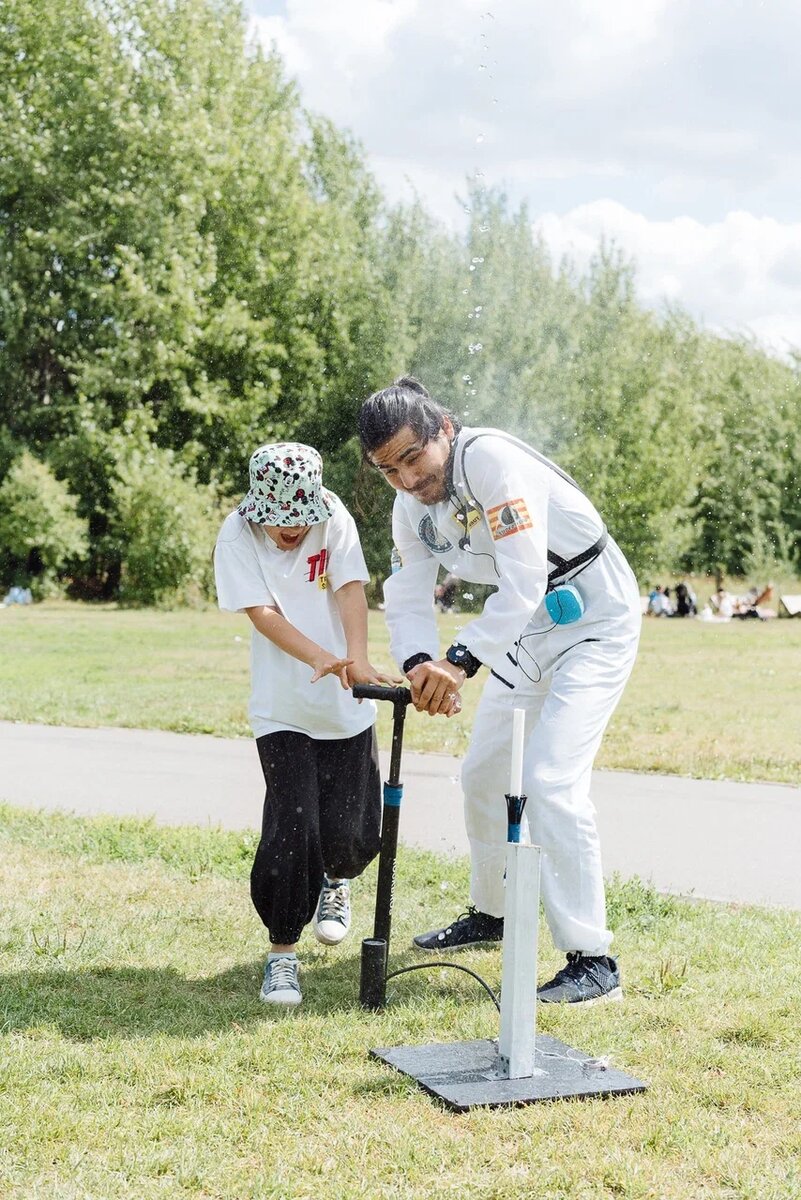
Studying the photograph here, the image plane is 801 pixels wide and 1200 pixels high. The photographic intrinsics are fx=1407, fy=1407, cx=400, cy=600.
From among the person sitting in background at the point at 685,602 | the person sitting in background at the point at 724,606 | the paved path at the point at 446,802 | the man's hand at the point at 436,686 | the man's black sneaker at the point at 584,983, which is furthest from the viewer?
the person sitting in background at the point at 685,602

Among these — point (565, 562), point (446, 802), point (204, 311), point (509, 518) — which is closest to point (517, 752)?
point (509, 518)

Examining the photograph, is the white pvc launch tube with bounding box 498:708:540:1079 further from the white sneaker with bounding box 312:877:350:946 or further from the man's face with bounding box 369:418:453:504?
the white sneaker with bounding box 312:877:350:946

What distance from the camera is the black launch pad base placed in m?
3.74

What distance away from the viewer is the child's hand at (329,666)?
459 centimetres

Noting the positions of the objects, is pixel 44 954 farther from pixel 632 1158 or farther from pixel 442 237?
pixel 442 237

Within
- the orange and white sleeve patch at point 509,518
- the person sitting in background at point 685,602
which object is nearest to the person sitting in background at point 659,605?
the person sitting in background at point 685,602

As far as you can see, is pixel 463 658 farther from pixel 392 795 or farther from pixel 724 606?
pixel 724 606

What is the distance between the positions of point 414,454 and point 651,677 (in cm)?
1414

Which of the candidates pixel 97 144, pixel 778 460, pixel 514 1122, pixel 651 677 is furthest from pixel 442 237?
pixel 514 1122

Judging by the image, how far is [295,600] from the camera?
4.86m

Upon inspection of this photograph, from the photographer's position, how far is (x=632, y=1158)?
338 cm

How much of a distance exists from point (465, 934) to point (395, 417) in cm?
207

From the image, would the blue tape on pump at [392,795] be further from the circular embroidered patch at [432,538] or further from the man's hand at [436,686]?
the circular embroidered patch at [432,538]

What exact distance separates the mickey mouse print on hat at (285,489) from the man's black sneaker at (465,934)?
65.9 inches
